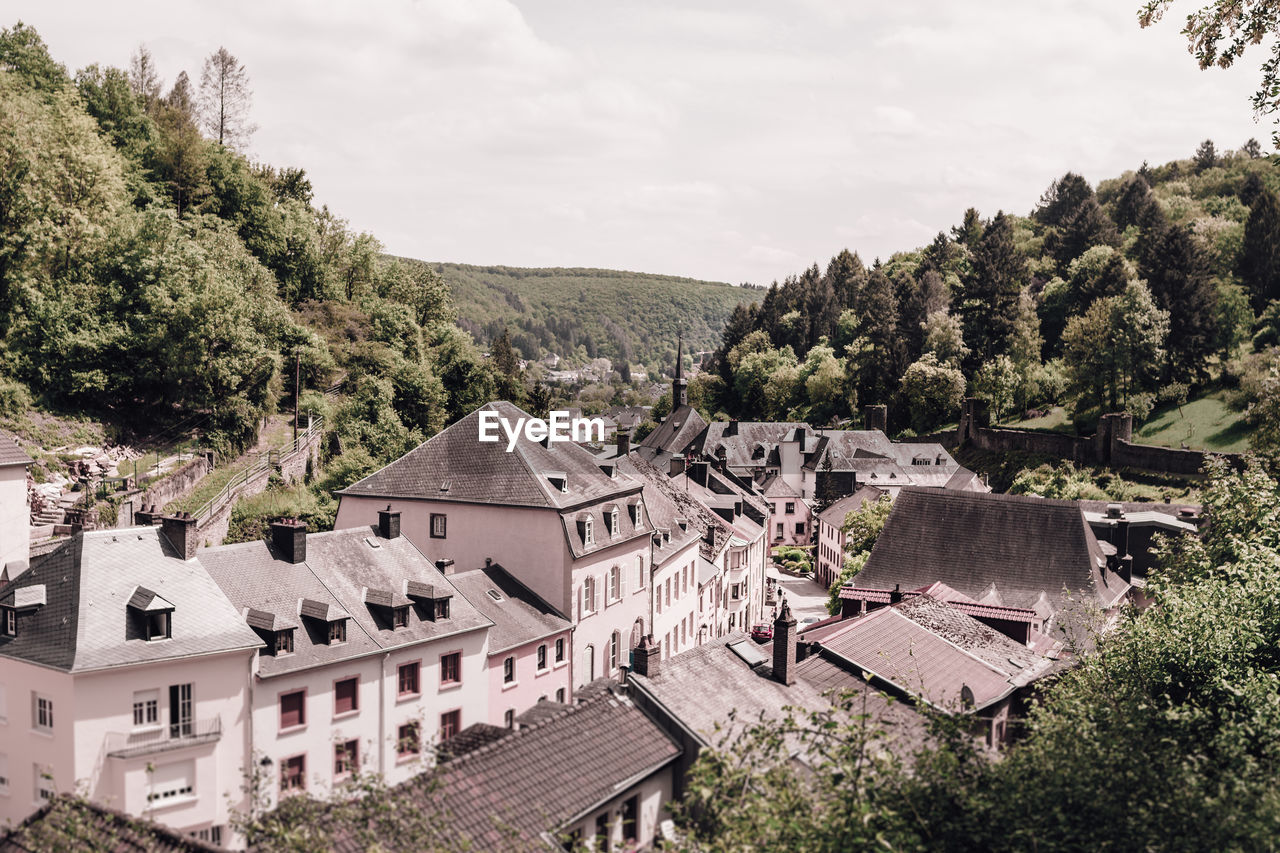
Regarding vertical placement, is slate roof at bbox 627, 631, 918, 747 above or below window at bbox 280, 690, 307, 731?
above

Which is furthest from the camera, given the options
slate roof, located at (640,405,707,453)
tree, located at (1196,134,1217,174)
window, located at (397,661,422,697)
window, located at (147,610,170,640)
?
tree, located at (1196,134,1217,174)

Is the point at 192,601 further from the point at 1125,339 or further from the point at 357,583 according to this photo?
the point at 1125,339

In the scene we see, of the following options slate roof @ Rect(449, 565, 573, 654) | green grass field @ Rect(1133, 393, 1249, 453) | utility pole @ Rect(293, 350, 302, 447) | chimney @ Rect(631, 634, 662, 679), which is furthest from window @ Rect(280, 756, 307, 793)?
green grass field @ Rect(1133, 393, 1249, 453)

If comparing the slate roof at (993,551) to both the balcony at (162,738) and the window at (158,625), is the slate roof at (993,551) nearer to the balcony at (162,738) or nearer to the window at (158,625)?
the balcony at (162,738)

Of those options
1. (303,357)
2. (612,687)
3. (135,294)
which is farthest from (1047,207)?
(612,687)

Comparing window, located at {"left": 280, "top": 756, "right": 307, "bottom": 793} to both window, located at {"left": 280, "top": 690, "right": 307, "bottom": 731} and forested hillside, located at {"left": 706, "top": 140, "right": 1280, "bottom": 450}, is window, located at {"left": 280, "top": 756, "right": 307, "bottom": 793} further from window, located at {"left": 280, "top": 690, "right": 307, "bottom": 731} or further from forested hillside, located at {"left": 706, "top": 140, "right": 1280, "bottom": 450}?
forested hillside, located at {"left": 706, "top": 140, "right": 1280, "bottom": 450}

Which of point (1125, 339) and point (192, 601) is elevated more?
point (1125, 339)

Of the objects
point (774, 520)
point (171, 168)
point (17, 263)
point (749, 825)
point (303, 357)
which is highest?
point (171, 168)

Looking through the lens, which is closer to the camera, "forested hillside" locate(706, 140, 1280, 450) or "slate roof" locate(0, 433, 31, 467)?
"slate roof" locate(0, 433, 31, 467)
